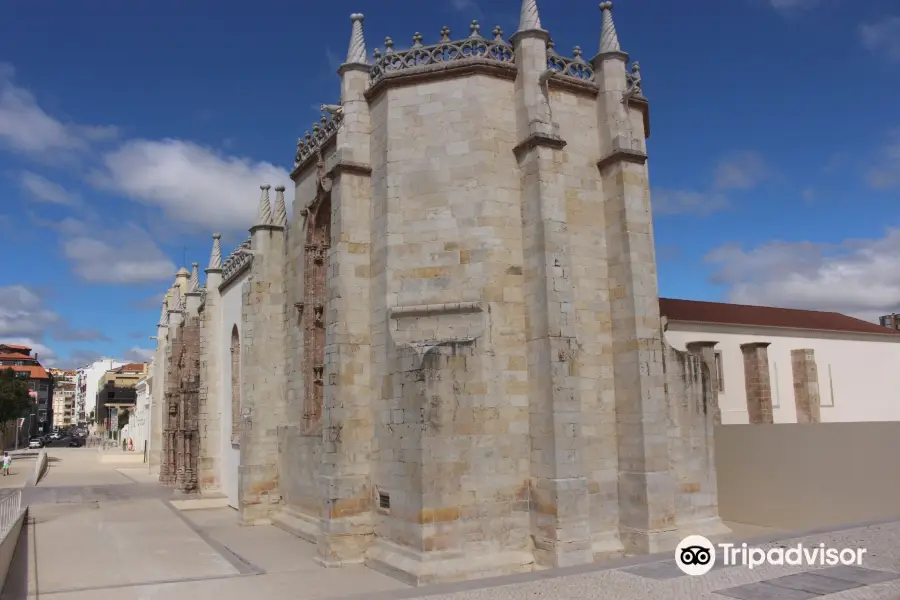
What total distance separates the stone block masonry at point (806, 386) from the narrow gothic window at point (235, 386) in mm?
18931

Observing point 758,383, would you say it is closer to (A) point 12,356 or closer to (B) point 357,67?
(B) point 357,67

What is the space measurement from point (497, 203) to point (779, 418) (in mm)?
16447

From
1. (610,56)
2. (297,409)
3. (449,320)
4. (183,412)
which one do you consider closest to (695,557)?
(449,320)

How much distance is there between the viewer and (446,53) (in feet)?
41.0

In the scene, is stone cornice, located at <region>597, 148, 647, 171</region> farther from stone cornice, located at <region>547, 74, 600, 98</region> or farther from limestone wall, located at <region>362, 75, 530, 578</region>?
limestone wall, located at <region>362, 75, 530, 578</region>

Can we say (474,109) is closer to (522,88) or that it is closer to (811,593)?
(522,88)

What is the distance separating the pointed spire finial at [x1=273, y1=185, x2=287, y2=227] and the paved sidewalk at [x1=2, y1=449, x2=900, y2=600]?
8.08 metres

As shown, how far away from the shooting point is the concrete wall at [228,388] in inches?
831

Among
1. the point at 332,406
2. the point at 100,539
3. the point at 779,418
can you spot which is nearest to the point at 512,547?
the point at 332,406

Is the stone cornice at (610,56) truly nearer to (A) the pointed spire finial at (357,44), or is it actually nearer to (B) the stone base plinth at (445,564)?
(A) the pointed spire finial at (357,44)

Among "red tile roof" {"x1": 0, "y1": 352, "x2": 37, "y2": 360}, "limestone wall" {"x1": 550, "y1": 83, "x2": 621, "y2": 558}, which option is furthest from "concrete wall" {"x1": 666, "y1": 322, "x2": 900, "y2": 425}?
"red tile roof" {"x1": 0, "y1": 352, "x2": 37, "y2": 360}

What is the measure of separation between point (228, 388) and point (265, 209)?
7.05 meters

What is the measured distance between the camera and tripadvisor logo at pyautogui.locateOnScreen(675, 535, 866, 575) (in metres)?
9.38

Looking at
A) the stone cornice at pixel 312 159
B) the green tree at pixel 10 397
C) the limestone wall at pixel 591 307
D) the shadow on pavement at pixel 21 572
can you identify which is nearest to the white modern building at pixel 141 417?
the green tree at pixel 10 397
